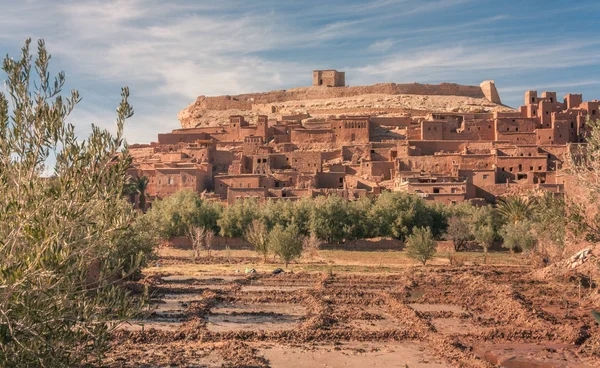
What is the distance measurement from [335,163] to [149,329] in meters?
31.2

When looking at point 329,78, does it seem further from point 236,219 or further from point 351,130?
point 236,219

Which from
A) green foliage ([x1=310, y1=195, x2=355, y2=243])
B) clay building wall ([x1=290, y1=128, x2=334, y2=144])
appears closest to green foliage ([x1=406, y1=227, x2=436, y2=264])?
green foliage ([x1=310, y1=195, x2=355, y2=243])

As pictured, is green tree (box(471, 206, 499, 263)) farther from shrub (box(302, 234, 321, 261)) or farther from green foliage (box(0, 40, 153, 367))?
green foliage (box(0, 40, 153, 367))

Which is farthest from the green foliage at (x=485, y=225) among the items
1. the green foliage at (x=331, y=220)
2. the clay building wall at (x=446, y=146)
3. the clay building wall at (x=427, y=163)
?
the clay building wall at (x=446, y=146)

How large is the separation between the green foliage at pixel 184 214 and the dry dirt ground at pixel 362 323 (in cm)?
1088

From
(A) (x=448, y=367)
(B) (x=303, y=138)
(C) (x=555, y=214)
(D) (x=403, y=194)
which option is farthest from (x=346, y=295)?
(B) (x=303, y=138)

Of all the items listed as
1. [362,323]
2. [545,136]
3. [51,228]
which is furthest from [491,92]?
[51,228]

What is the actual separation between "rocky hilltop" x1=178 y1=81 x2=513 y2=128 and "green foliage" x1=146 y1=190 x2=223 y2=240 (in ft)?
96.3

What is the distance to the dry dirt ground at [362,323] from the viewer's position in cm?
928

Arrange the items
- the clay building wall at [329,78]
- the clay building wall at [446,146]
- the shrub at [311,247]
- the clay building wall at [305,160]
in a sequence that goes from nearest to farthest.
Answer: the shrub at [311,247], the clay building wall at [305,160], the clay building wall at [446,146], the clay building wall at [329,78]

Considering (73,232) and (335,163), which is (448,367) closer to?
(73,232)

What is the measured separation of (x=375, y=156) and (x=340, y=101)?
24326 millimetres

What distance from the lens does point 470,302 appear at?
14.6 m

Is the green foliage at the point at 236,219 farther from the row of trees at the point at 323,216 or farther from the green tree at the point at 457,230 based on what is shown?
the green tree at the point at 457,230
